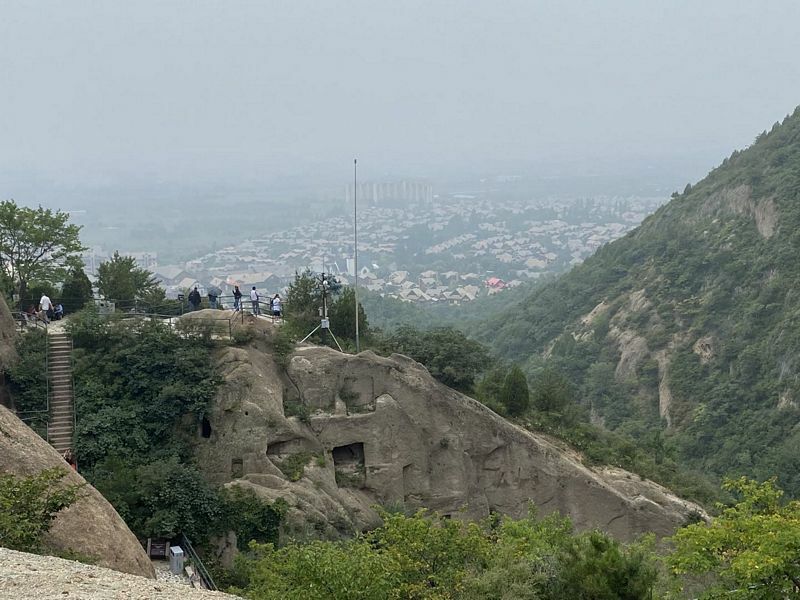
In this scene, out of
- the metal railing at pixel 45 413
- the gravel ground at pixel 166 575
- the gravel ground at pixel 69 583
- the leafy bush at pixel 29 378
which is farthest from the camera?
the leafy bush at pixel 29 378

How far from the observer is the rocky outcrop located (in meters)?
21.0

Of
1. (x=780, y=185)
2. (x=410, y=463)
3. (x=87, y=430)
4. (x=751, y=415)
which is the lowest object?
(x=751, y=415)

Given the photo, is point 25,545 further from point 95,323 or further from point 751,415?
point 751,415

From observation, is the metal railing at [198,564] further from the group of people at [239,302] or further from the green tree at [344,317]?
the green tree at [344,317]

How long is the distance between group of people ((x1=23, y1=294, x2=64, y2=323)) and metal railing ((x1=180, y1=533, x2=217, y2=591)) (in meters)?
10.6

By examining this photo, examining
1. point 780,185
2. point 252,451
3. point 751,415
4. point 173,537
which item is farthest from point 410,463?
point 780,185

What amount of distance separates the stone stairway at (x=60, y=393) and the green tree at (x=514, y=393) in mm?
15473

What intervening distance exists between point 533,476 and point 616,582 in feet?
43.8

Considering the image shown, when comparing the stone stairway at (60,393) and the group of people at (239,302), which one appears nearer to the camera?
the stone stairway at (60,393)

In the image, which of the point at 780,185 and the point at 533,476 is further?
the point at 780,185

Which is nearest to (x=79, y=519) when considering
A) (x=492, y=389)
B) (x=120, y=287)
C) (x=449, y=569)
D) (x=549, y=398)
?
(x=449, y=569)

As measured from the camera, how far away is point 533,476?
33250 millimetres

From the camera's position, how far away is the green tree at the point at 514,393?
1404 inches

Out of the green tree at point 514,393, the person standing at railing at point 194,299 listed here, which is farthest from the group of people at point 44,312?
the green tree at point 514,393
